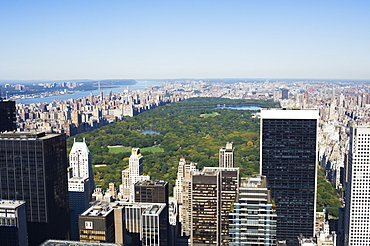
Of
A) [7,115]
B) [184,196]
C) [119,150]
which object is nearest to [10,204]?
[7,115]

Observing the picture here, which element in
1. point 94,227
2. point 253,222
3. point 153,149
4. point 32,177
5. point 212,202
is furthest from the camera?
point 153,149

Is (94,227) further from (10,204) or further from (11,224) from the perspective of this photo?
(10,204)

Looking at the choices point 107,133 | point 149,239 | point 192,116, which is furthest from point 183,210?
point 192,116

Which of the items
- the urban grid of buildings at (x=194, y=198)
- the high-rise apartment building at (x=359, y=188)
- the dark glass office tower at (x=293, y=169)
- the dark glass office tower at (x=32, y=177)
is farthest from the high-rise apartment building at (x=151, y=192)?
the high-rise apartment building at (x=359, y=188)

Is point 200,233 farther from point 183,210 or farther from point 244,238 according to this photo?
point 244,238

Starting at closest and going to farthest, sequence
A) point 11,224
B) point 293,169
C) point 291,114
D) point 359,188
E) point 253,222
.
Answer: point 253,222
point 11,224
point 359,188
point 293,169
point 291,114

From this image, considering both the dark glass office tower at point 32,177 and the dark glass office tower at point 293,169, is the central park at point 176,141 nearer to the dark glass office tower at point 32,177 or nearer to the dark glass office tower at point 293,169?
the dark glass office tower at point 293,169
